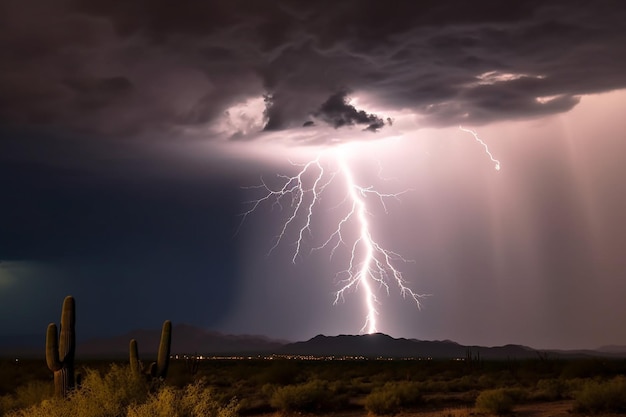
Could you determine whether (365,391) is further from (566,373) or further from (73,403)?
(73,403)

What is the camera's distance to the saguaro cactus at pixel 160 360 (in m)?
25.0

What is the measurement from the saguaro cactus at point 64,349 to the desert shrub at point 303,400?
11958 millimetres

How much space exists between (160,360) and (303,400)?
8.27 m

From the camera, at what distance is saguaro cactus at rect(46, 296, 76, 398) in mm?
21953

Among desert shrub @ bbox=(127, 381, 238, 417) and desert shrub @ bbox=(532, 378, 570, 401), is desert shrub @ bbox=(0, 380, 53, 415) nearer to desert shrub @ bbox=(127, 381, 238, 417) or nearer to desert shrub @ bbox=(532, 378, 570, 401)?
desert shrub @ bbox=(127, 381, 238, 417)

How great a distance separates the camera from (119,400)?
1902cm

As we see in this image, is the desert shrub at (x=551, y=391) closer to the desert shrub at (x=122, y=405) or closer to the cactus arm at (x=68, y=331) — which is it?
the desert shrub at (x=122, y=405)

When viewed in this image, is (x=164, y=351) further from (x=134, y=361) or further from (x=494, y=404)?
(x=494, y=404)

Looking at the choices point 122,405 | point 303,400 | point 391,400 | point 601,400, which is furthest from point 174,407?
point 601,400

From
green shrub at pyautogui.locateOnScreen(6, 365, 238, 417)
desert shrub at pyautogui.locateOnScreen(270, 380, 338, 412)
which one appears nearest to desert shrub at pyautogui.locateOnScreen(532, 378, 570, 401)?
desert shrub at pyautogui.locateOnScreen(270, 380, 338, 412)

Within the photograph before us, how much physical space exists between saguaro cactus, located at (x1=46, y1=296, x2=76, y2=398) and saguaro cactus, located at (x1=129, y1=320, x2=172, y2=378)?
7.22 feet

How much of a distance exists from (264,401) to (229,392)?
19.9ft

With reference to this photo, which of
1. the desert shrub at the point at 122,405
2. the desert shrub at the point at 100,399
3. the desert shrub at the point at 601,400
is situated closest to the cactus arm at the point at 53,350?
the desert shrub at the point at 100,399

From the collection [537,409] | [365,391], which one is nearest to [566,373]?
[365,391]
